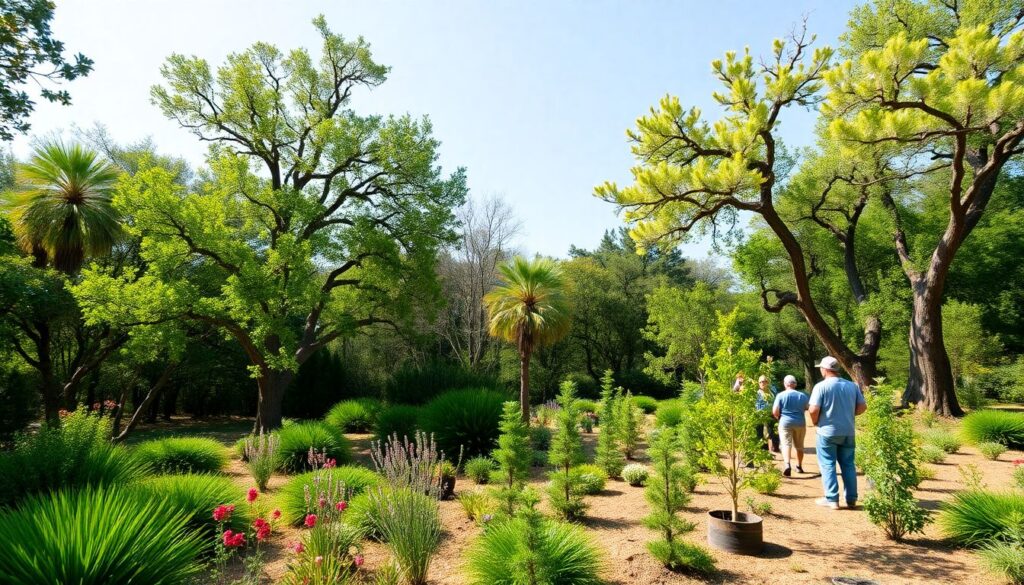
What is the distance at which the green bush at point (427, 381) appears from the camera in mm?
15055

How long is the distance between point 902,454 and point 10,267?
1492 centimetres

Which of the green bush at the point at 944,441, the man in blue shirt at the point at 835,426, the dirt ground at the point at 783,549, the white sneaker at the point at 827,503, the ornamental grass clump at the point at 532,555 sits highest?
the man in blue shirt at the point at 835,426

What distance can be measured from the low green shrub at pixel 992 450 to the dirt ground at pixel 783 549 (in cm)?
224

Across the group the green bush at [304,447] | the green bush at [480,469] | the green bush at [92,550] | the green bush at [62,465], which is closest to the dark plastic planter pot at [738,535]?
the green bush at [480,469]

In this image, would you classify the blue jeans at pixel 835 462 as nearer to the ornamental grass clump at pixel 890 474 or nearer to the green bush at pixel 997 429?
the ornamental grass clump at pixel 890 474

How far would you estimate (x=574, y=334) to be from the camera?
112 feet

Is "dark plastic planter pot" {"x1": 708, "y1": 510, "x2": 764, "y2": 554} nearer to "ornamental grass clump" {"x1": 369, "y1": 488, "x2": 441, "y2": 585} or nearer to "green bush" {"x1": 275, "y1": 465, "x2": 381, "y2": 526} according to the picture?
"ornamental grass clump" {"x1": 369, "y1": 488, "x2": 441, "y2": 585}

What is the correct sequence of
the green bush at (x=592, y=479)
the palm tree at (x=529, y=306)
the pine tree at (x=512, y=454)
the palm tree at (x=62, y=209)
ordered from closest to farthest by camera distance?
the pine tree at (x=512, y=454), the green bush at (x=592, y=479), the palm tree at (x=62, y=209), the palm tree at (x=529, y=306)

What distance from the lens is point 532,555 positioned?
346 cm

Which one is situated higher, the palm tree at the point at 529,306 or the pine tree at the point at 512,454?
the palm tree at the point at 529,306

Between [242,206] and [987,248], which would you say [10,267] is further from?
[987,248]

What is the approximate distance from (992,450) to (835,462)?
5.48m

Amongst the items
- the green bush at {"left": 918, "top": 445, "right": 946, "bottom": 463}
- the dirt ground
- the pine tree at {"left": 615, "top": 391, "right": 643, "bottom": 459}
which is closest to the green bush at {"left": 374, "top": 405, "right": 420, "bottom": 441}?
the dirt ground

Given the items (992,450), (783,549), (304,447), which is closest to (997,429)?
(992,450)
